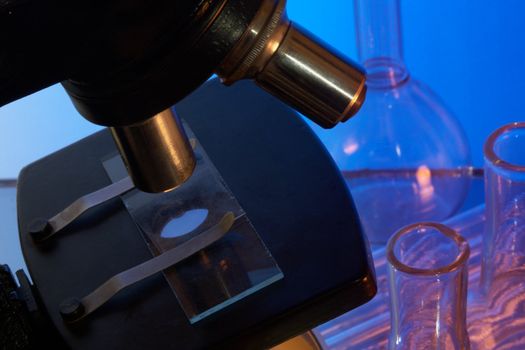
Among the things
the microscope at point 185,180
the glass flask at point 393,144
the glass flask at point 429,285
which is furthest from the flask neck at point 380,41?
the glass flask at point 429,285

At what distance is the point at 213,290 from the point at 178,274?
0.08ft

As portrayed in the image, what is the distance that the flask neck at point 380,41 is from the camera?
81 cm

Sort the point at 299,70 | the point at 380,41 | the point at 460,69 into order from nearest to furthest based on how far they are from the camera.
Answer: the point at 299,70 < the point at 380,41 < the point at 460,69

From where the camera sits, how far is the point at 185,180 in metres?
0.52

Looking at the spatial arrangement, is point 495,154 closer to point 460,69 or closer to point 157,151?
point 157,151

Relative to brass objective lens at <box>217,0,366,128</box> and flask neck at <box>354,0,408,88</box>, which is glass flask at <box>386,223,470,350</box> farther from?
flask neck at <box>354,0,408,88</box>

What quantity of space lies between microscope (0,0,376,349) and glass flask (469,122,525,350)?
0.37 ft

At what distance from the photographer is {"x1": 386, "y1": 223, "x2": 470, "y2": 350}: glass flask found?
545mm

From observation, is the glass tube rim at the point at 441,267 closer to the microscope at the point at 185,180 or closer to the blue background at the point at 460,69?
the microscope at the point at 185,180

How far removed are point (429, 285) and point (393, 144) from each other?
0.36 meters

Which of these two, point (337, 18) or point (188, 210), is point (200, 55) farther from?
point (337, 18)

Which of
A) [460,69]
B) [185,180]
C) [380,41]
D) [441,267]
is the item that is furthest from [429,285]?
[460,69]

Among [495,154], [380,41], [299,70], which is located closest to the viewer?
[299,70]

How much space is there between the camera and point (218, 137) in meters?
0.66
